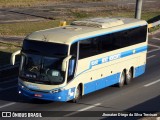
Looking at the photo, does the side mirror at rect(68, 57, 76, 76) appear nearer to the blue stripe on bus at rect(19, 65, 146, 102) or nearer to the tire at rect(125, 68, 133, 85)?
the blue stripe on bus at rect(19, 65, 146, 102)

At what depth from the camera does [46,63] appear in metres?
20.3

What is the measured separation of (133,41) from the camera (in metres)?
25.5

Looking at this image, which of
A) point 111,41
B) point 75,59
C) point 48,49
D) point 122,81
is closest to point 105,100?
point 75,59

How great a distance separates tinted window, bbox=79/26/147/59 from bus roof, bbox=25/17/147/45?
0.66 feet

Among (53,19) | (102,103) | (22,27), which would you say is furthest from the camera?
(53,19)

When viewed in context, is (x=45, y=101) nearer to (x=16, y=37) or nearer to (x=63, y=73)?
(x=63, y=73)

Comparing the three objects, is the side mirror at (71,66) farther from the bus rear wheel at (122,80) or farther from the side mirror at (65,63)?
the bus rear wheel at (122,80)

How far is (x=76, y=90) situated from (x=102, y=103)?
3.89ft

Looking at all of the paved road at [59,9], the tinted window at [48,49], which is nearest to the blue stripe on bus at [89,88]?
the tinted window at [48,49]

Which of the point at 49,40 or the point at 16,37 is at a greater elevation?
the point at 49,40

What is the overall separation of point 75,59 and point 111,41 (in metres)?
3.30

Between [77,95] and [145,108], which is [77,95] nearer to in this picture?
[77,95]

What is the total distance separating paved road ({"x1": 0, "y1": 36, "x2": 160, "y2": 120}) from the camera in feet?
67.5

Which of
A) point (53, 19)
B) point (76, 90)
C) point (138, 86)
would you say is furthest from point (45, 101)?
point (53, 19)
